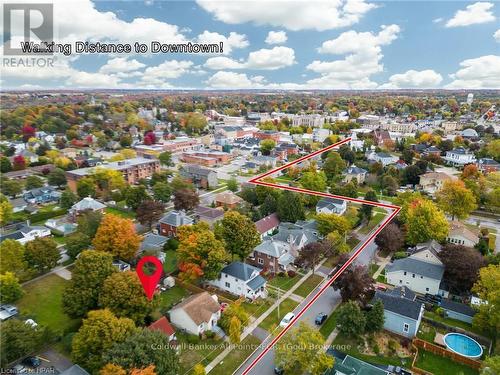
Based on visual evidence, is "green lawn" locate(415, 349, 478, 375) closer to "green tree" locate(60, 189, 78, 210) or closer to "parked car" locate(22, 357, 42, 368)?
"parked car" locate(22, 357, 42, 368)

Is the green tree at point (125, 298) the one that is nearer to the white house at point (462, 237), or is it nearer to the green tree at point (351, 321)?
the green tree at point (351, 321)

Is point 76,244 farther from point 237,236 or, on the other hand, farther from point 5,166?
point 5,166

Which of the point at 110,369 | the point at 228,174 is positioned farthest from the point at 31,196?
the point at 110,369

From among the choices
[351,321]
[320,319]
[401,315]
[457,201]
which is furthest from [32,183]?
[457,201]

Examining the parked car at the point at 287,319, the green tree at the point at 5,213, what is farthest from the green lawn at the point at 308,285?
the green tree at the point at 5,213

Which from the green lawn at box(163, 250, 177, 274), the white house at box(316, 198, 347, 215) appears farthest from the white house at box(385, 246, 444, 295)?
the green lawn at box(163, 250, 177, 274)

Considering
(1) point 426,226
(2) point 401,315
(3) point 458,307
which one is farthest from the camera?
(1) point 426,226
